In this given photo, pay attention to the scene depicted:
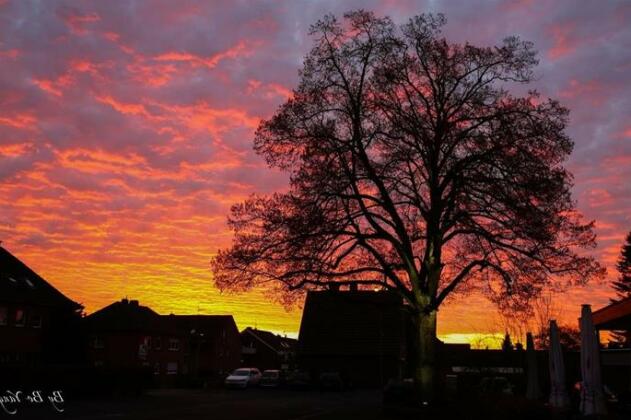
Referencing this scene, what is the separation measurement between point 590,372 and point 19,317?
41.3 m

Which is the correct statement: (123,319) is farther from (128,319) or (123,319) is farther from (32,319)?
(32,319)

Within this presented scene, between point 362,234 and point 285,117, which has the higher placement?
point 285,117

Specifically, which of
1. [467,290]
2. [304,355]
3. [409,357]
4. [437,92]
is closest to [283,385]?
[304,355]

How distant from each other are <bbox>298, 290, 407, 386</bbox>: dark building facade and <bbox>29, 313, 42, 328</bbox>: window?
21.7 metres

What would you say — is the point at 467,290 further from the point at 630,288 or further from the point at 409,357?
the point at 630,288

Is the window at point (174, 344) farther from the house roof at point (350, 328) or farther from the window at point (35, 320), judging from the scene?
the window at point (35, 320)

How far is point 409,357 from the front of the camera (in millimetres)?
66375

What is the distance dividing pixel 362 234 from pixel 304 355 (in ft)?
124

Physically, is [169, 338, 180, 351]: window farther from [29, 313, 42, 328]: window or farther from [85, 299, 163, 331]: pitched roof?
[29, 313, 42, 328]: window

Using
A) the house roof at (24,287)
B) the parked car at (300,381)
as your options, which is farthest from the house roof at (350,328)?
the house roof at (24,287)

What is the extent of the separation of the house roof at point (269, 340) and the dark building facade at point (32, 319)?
2639 inches

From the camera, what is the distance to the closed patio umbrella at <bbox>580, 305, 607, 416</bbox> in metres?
16.4

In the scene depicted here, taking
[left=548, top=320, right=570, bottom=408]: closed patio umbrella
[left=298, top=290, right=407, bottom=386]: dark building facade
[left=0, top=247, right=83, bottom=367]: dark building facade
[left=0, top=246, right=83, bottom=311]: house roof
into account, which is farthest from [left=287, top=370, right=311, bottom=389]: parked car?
[left=548, top=320, right=570, bottom=408]: closed patio umbrella

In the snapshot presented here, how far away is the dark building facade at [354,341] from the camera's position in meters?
57.8
